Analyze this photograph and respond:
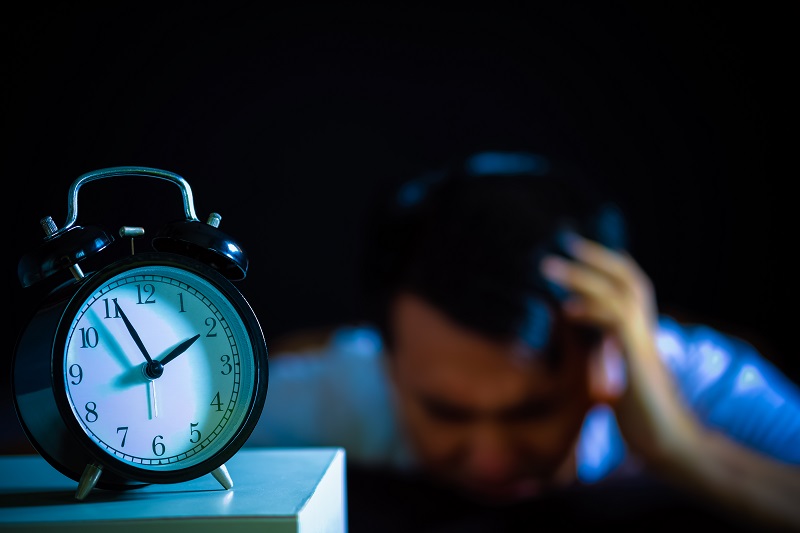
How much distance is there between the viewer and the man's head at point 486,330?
1.86 m

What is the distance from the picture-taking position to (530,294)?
1.89 metres

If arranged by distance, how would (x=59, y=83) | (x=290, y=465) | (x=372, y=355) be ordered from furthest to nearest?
(x=372, y=355) < (x=59, y=83) < (x=290, y=465)

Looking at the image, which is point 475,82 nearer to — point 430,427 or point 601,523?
point 430,427

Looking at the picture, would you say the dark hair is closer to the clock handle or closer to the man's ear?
the man's ear

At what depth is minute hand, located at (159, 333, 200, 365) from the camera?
0.65 metres

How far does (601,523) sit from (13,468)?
1.72 metres

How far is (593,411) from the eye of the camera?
222 cm

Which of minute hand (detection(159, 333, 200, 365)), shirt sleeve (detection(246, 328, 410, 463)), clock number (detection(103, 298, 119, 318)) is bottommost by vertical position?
shirt sleeve (detection(246, 328, 410, 463))

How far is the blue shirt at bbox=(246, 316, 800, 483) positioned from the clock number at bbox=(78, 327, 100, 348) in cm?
176

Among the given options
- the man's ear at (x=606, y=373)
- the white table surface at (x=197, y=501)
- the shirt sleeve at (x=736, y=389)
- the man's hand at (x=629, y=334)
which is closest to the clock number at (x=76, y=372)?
the white table surface at (x=197, y=501)

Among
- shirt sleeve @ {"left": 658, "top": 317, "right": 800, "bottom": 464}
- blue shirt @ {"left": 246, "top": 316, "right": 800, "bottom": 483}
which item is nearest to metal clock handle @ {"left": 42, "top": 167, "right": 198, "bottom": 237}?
blue shirt @ {"left": 246, "top": 316, "right": 800, "bottom": 483}

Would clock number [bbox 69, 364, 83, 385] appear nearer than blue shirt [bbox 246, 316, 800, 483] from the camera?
Yes

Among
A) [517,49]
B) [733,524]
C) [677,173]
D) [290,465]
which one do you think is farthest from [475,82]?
[290,465]

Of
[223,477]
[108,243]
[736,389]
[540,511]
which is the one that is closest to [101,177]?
[108,243]
